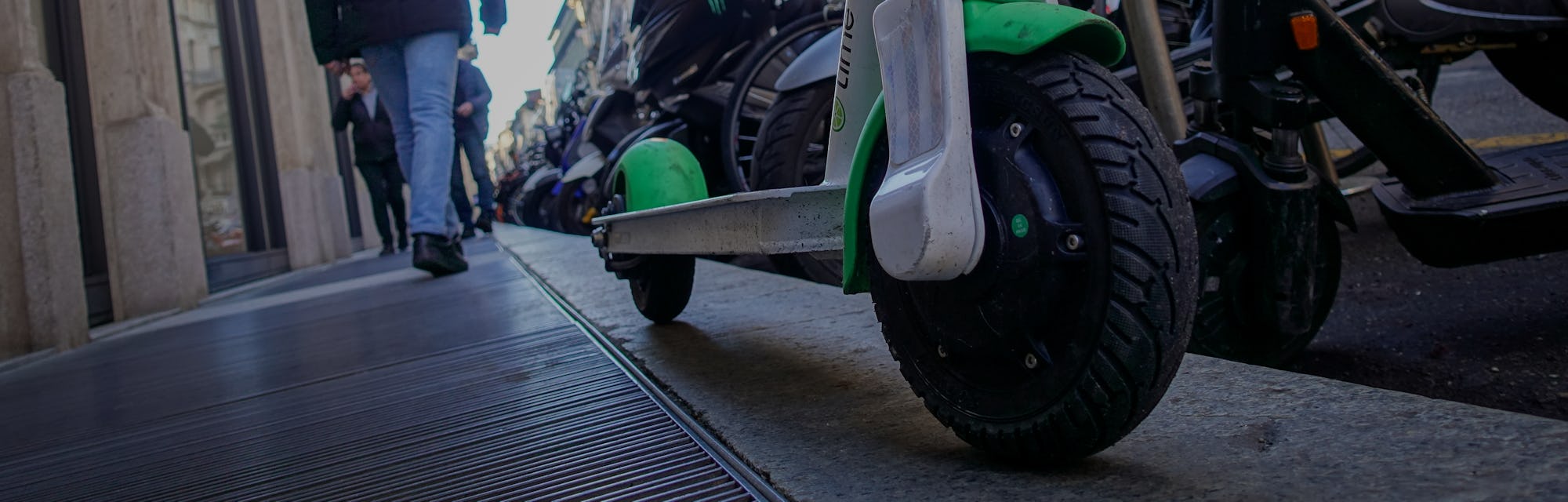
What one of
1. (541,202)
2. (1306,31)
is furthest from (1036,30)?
(541,202)

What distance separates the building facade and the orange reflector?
12.9 ft

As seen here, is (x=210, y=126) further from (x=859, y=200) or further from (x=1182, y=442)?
(x=1182, y=442)

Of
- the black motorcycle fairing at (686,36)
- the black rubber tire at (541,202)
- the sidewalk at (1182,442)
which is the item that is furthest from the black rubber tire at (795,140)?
the black rubber tire at (541,202)

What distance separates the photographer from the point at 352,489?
149 cm

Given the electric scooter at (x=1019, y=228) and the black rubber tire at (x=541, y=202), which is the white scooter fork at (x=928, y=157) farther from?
the black rubber tire at (x=541, y=202)

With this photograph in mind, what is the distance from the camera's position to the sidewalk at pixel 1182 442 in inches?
40.2

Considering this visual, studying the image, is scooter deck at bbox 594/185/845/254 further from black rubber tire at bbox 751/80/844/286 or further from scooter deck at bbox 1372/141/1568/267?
scooter deck at bbox 1372/141/1568/267

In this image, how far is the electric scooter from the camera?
1.00 m

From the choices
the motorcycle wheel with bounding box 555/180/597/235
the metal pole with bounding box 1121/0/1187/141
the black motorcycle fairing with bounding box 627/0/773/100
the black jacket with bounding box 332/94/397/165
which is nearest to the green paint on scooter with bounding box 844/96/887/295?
the metal pole with bounding box 1121/0/1187/141

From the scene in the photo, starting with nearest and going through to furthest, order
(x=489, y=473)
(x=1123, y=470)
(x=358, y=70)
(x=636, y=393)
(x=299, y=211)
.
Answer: (x=1123, y=470) → (x=489, y=473) → (x=636, y=393) → (x=358, y=70) → (x=299, y=211)

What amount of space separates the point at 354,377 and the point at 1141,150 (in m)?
1.99

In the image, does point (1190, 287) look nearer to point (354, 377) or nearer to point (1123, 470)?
point (1123, 470)

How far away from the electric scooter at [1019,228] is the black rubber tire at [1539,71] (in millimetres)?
2021

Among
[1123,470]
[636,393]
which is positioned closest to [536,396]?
[636,393]
